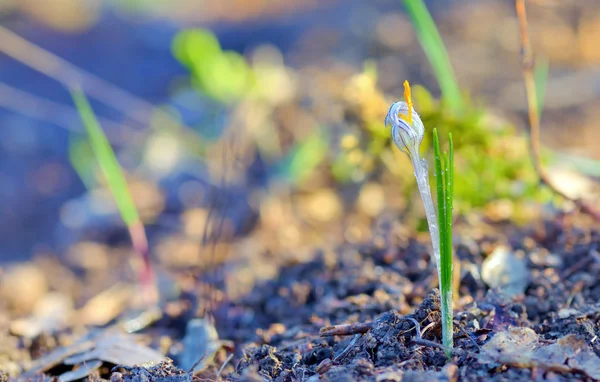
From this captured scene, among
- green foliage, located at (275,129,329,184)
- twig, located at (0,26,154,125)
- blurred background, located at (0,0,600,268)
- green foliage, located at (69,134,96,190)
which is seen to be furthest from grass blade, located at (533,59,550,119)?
green foliage, located at (69,134,96,190)

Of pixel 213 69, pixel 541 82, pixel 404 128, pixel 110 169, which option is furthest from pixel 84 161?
pixel 404 128

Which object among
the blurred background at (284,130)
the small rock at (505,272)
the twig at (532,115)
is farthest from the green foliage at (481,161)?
the small rock at (505,272)

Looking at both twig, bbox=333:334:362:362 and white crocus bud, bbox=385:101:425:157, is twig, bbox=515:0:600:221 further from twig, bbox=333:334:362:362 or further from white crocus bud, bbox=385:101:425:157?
twig, bbox=333:334:362:362

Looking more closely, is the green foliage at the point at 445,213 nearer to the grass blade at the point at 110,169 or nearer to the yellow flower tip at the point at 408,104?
the yellow flower tip at the point at 408,104

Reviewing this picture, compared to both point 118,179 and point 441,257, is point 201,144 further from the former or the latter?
point 441,257

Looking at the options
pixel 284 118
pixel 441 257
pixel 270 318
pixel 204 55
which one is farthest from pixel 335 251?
pixel 204 55

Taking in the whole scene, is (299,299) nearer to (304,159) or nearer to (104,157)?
(104,157)

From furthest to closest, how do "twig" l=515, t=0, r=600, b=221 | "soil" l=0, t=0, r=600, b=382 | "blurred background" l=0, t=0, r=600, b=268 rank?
"blurred background" l=0, t=0, r=600, b=268
"twig" l=515, t=0, r=600, b=221
"soil" l=0, t=0, r=600, b=382

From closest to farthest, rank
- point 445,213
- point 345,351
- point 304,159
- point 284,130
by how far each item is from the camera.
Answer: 1. point 445,213
2. point 345,351
3. point 304,159
4. point 284,130

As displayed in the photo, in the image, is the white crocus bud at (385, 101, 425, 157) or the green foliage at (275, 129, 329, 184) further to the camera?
the green foliage at (275, 129, 329, 184)
